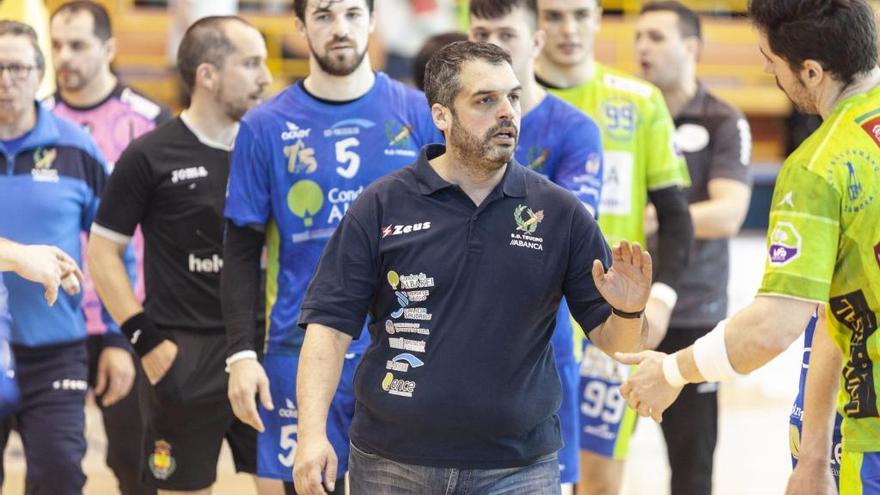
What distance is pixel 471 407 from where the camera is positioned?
4176mm

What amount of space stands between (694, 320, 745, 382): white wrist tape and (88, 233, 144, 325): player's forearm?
2.96m

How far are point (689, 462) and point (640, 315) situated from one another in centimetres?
303

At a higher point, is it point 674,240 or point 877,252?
point 877,252

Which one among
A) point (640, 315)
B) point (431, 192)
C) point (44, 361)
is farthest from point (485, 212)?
point (44, 361)

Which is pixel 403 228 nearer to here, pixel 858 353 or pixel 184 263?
pixel 858 353

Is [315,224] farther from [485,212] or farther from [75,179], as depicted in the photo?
[75,179]

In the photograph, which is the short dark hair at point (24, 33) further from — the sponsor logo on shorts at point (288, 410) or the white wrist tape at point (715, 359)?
the white wrist tape at point (715, 359)

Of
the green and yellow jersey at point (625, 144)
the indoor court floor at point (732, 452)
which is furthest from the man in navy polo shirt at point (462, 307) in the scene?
the indoor court floor at point (732, 452)

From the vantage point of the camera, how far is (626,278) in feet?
13.5

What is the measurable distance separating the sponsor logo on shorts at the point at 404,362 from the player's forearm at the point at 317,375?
173mm

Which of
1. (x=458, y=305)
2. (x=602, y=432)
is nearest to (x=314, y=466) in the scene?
(x=458, y=305)

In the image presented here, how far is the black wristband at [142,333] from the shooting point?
19.7 feet

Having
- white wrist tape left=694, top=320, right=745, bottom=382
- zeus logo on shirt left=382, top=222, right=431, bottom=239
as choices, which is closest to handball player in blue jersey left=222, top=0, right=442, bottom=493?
zeus logo on shirt left=382, top=222, right=431, bottom=239

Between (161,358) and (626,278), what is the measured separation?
265 cm
